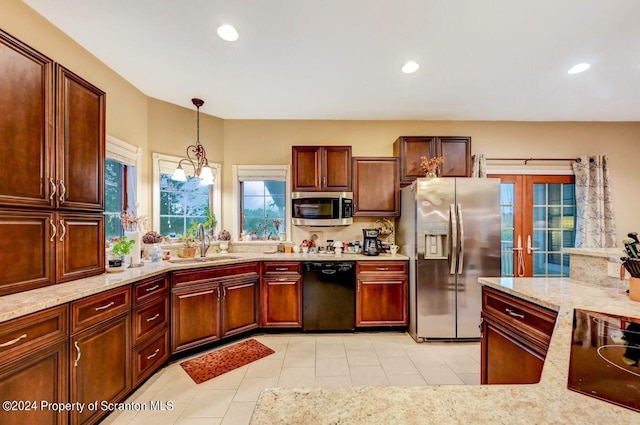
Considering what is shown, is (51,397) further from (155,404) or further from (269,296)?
(269,296)

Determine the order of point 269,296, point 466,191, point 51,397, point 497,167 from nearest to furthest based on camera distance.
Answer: point 51,397, point 466,191, point 269,296, point 497,167

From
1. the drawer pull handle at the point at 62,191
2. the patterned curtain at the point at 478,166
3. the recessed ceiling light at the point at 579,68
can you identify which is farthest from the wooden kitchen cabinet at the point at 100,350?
the recessed ceiling light at the point at 579,68

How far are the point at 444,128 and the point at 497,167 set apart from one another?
0.97 metres

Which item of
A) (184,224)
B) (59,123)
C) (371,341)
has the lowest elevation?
(371,341)

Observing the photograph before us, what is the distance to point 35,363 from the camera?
54.4 inches

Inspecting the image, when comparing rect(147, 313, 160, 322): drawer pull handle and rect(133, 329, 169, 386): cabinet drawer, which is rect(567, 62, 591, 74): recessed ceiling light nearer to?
rect(147, 313, 160, 322): drawer pull handle

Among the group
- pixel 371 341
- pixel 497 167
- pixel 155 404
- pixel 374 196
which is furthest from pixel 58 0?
pixel 497 167

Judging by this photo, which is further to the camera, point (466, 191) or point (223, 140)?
point (223, 140)

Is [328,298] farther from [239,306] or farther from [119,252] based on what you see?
[119,252]

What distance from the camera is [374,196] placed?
3531 millimetres

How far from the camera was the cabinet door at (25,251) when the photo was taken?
4.91ft

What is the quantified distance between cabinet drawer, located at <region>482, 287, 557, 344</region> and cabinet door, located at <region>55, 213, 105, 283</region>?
3.02 metres

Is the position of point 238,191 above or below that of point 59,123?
below

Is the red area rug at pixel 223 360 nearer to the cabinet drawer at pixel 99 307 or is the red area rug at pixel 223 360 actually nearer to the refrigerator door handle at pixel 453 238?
the cabinet drawer at pixel 99 307
